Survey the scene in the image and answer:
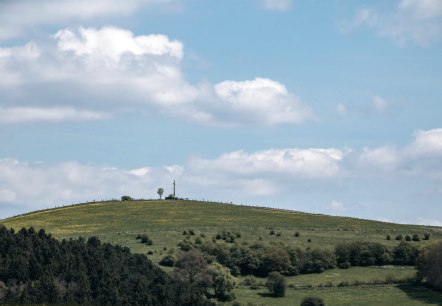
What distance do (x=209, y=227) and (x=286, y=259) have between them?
32660 millimetres

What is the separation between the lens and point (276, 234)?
170 m

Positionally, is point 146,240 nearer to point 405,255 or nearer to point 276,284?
point 276,284

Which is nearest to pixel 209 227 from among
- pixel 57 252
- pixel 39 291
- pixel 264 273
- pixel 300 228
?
pixel 300 228

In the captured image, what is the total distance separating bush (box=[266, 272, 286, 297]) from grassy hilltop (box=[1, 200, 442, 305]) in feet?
5.13

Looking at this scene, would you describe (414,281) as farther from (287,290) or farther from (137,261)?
(137,261)

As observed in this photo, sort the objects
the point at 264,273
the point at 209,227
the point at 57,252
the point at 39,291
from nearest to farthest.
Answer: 1. the point at 39,291
2. the point at 57,252
3. the point at 264,273
4. the point at 209,227

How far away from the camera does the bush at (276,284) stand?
134 metres

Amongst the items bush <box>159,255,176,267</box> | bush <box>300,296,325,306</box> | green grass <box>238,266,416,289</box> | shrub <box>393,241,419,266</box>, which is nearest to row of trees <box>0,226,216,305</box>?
bush <box>159,255,176,267</box>

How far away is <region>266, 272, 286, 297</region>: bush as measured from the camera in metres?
134

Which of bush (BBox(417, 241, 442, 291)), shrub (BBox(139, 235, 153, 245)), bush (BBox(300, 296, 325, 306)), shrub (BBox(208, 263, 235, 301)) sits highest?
shrub (BBox(139, 235, 153, 245))

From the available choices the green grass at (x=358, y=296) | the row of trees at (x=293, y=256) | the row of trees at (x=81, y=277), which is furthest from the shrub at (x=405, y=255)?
the row of trees at (x=81, y=277)

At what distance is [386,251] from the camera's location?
154500 millimetres

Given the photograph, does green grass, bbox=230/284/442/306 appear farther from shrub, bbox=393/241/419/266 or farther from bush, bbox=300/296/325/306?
shrub, bbox=393/241/419/266

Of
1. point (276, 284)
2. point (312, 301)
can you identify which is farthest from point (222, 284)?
point (312, 301)
